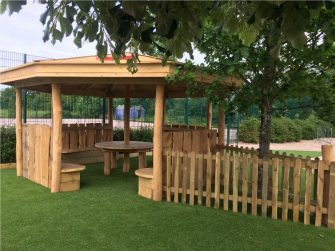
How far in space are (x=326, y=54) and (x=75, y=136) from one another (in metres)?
7.60

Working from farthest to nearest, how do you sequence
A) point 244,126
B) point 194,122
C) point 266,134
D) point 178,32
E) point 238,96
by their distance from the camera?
1. point 244,126
2. point 194,122
3. point 266,134
4. point 238,96
5. point 178,32

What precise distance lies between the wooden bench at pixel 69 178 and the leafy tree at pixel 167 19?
4038mm

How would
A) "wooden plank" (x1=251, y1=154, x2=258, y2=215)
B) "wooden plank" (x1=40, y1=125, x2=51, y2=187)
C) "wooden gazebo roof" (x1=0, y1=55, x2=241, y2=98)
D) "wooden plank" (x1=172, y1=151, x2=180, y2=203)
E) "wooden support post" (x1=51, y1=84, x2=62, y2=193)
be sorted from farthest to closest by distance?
"wooden plank" (x1=40, y1=125, x2=51, y2=187), "wooden support post" (x1=51, y1=84, x2=62, y2=193), "wooden plank" (x1=172, y1=151, x2=180, y2=203), "wooden gazebo roof" (x1=0, y1=55, x2=241, y2=98), "wooden plank" (x1=251, y1=154, x2=258, y2=215)

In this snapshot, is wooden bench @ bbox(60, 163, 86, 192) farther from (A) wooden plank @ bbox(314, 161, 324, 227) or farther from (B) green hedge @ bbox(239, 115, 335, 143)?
(B) green hedge @ bbox(239, 115, 335, 143)

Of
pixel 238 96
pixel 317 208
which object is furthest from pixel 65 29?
pixel 317 208

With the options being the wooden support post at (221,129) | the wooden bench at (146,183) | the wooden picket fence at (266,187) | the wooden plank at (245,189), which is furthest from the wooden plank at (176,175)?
the wooden support post at (221,129)

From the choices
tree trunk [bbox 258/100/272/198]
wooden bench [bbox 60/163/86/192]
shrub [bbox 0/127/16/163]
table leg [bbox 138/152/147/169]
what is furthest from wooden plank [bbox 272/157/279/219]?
shrub [bbox 0/127/16/163]

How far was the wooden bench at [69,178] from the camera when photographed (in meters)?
6.05

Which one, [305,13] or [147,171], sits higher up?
[305,13]

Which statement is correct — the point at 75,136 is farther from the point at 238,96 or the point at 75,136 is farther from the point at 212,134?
the point at 238,96

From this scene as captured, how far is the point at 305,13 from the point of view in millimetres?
1629

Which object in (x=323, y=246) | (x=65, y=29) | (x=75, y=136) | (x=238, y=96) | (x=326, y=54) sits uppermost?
(x=326, y=54)

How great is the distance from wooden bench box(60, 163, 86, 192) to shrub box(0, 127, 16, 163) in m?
3.43

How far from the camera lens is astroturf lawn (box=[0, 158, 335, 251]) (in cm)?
363
